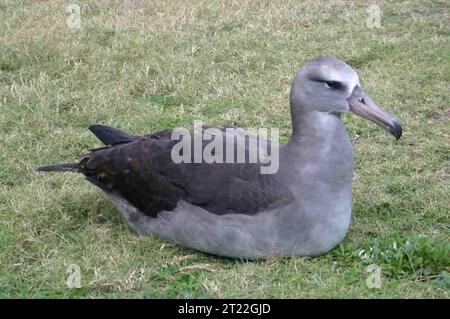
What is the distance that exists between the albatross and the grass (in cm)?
11

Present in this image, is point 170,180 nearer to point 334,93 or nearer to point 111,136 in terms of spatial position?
point 111,136

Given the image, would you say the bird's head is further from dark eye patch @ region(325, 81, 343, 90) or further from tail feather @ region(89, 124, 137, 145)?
tail feather @ region(89, 124, 137, 145)

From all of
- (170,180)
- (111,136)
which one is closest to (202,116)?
(111,136)

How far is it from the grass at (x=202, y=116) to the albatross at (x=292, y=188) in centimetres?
11

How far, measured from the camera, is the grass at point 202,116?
3273 mm

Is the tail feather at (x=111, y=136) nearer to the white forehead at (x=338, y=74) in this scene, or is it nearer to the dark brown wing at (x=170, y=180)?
the dark brown wing at (x=170, y=180)

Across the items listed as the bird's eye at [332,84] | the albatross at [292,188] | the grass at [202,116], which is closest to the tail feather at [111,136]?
the grass at [202,116]

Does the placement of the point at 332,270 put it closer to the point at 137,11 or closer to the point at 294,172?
the point at 294,172

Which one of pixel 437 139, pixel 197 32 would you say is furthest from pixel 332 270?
pixel 197 32

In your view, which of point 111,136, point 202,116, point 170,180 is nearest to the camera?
point 170,180

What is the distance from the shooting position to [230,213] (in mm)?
3275

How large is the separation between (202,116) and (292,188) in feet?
6.32

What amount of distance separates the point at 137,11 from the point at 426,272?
437 cm

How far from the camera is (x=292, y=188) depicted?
Result: 3.25 m
